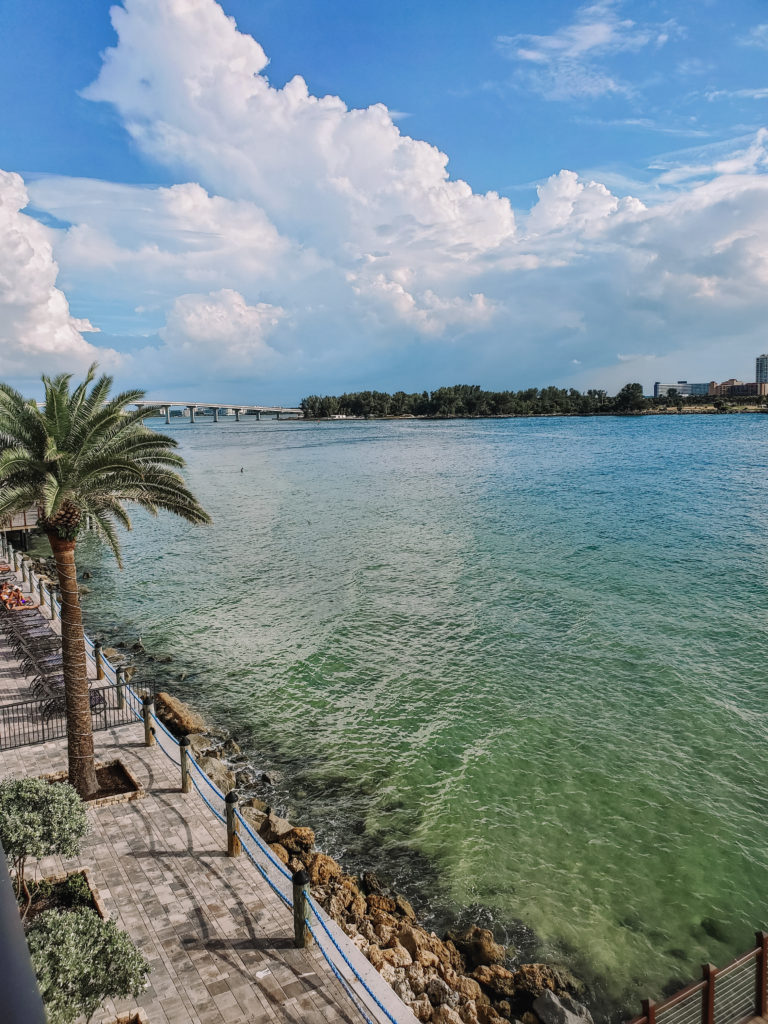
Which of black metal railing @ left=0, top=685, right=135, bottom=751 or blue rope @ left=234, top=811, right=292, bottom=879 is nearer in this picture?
blue rope @ left=234, top=811, right=292, bottom=879

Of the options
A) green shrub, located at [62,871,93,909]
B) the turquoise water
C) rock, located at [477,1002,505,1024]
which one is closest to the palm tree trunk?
green shrub, located at [62,871,93,909]

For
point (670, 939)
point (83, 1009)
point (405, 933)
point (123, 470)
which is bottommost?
point (670, 939)

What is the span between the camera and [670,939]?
12797mm

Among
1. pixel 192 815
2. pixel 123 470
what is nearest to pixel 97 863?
pixel 192 815

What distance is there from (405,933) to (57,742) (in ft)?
33.0

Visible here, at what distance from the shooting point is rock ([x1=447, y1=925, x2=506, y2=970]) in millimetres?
11797

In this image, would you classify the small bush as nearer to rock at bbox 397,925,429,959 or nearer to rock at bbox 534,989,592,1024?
rock at bbox 397,925,429,959

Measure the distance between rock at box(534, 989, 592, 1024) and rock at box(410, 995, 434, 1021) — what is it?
6.04 ft

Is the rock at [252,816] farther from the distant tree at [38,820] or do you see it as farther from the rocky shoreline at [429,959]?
the distant tree at [38,820]

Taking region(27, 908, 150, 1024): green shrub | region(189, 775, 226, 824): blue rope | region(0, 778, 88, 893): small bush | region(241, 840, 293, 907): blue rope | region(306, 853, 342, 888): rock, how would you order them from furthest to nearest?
region(189, 775, 226, 824): blue rope
region(306, 853, 342, 888): rock
region(241, 840, 293, 907): blue rope
region(0, 778, 88, 893): small bush
region(27, 908, 150, 1024): green shrub

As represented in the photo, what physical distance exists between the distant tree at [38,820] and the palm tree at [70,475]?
12.6ft

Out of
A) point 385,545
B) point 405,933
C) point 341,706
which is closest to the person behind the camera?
point 405,933

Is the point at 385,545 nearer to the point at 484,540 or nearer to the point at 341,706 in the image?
the point at 484,540

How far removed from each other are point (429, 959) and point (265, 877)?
303 centimetres
